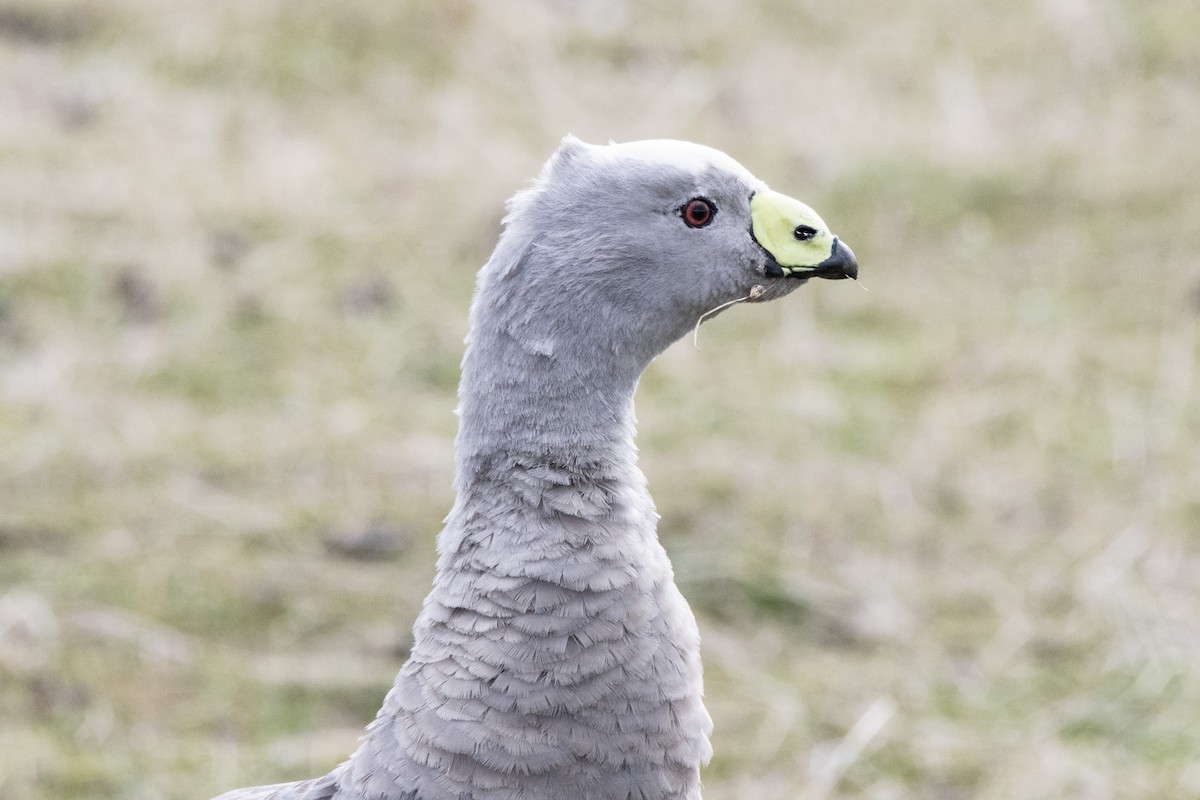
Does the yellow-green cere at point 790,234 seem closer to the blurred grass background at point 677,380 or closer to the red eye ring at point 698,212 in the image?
the red eye ring at point 698,212

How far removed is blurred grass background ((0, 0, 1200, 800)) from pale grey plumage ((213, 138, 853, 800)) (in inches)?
60.8

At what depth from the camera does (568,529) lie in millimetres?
2459

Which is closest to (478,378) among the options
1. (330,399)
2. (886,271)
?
(330,399)

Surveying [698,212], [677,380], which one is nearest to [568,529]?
[698,212]

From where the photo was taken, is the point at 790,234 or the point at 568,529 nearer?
the point at 568,529

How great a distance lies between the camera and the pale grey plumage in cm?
237

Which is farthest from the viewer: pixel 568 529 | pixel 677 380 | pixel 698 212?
pixel 677 380

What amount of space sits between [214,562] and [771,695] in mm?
1694

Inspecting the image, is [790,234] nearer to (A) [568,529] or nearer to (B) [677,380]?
(A) [568,529]

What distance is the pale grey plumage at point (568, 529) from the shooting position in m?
2.37

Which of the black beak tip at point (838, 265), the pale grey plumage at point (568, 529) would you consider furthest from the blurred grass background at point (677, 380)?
the black beak tip at point (838, 265)

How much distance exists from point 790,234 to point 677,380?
3.11 m

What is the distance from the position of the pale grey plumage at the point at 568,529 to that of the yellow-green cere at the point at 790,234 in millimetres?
26

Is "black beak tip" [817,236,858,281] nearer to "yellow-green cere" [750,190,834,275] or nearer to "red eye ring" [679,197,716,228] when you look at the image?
"yellow-green cere" [750,190,834,275]
